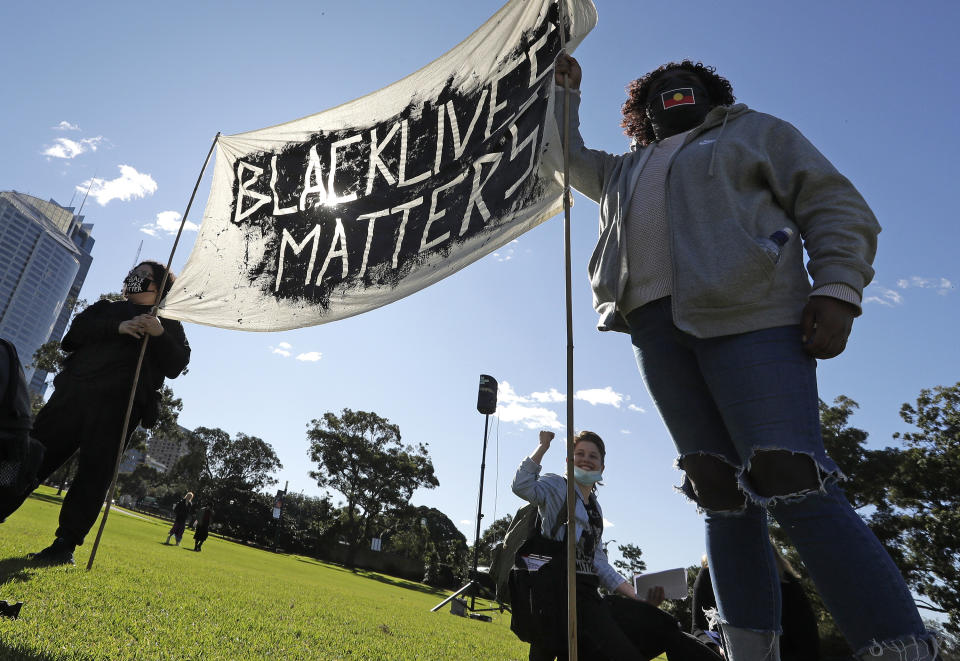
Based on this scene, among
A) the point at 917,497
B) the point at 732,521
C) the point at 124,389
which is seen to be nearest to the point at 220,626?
the point at 124,389

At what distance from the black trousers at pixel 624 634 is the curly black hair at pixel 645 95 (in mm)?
2356

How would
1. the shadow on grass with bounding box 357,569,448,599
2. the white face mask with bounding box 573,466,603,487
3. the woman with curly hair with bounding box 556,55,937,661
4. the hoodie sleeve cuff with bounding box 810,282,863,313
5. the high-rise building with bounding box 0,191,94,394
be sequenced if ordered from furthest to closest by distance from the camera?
the high-rise building with bounding box 0,191,94,394 < the shadow on grass with bounding box 357,569,448,599 < the white face mask with bounding box 573,466,603,487 < the hoodie sleeve cuff with bounding box 810,282,863,313 < the woman with curly hair with bounding box 556,55,937,661

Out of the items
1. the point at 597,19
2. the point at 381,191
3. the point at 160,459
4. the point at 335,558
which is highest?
the point at 160,459

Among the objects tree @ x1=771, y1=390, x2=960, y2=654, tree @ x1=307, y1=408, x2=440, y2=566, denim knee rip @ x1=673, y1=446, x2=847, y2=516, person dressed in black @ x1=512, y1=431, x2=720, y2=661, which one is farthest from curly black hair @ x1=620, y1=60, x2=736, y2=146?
tree @ x1=307, y1=408, x2=440, y2=566

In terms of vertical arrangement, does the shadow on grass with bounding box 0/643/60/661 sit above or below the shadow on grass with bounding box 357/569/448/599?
above

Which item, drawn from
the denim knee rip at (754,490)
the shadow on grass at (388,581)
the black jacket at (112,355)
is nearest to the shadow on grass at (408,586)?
the shadow on grass at (388,581)

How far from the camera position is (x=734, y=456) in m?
1.65

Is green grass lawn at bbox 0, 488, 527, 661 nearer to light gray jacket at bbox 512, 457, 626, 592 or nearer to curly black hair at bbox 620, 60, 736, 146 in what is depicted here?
light gray jacket at bbox 512, 457, 626, 592

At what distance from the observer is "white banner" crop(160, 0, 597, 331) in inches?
113

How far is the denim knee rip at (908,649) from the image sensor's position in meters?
1.14

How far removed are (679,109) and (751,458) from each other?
58.6 inches

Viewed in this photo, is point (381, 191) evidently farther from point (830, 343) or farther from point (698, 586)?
point (698, 586)

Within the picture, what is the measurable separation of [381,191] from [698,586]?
370 cm

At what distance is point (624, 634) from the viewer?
2.96 meters
